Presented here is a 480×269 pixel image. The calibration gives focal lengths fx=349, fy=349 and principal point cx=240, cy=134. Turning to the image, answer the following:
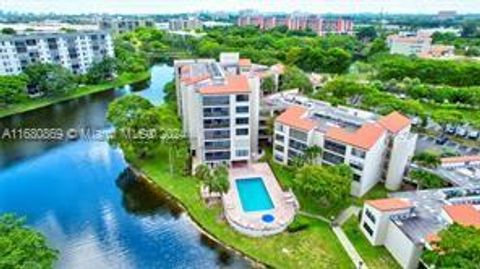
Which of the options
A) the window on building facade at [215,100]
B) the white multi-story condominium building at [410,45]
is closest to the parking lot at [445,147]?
the window on building facade at [215,100]

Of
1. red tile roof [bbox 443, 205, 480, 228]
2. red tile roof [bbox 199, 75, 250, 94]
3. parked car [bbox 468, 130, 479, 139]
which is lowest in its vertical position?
parked car [bbox 468, 130, 479, 139]

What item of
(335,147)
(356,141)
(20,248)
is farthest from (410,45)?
(20,248)

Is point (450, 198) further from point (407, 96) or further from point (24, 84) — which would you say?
point (24, 84)

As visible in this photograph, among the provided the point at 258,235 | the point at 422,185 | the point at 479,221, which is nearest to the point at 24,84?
the point at 258,235

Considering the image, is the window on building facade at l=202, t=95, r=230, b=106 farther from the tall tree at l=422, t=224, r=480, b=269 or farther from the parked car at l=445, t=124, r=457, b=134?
the parked car at l=445, t=124, r=457, b=134

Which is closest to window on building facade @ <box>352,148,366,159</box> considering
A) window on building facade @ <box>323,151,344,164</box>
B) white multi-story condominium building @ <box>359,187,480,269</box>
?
window on building facade @ <box>323,151,344,164</box>

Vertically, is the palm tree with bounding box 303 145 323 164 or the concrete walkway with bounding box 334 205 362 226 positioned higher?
the palm tree with bounding box 303 145 323 164
